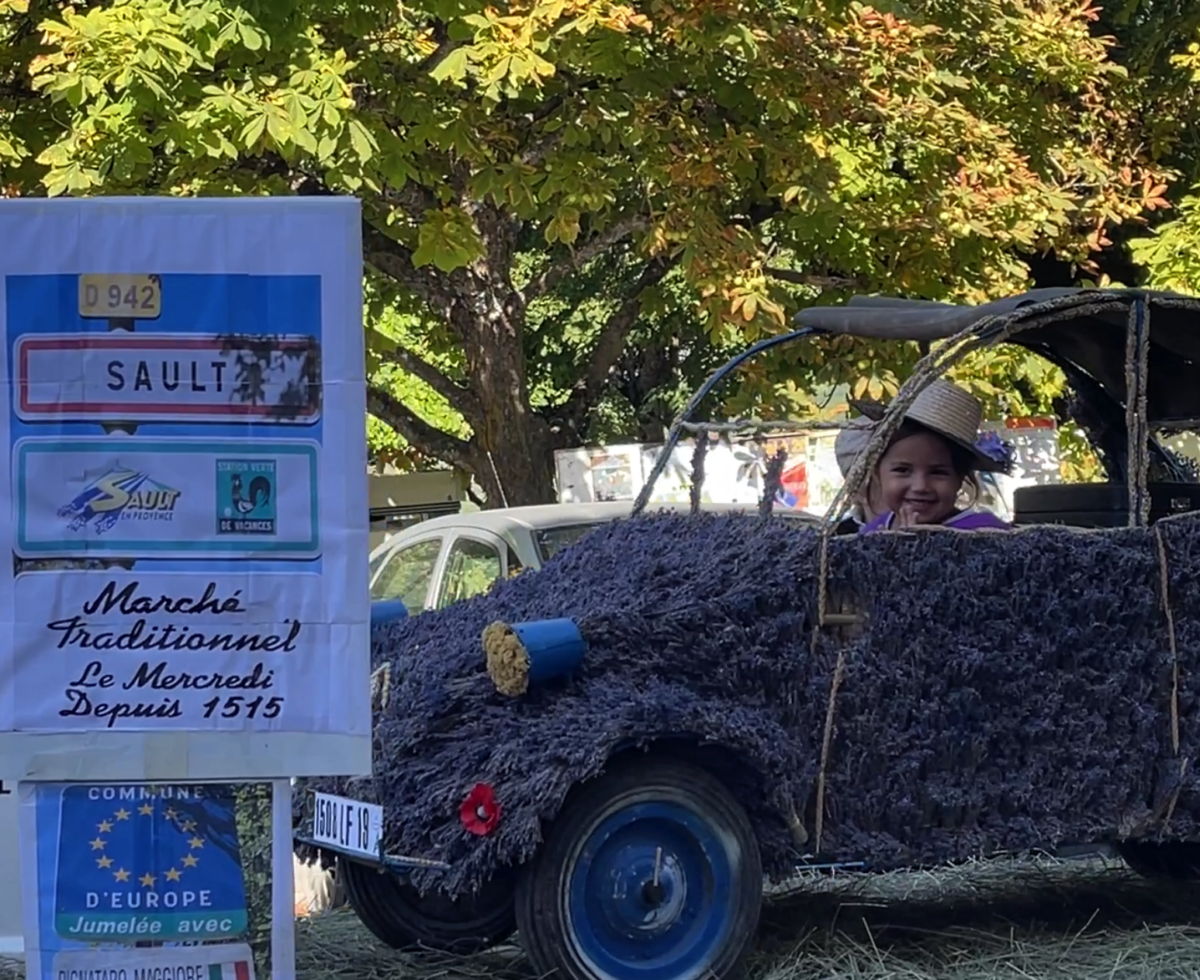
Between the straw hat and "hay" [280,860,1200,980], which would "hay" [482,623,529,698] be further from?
the straw hat

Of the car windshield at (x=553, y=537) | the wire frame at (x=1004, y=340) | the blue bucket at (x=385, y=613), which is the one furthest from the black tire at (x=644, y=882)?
the car windshield at (x=553, y=537)

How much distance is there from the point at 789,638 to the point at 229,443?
6.50ft

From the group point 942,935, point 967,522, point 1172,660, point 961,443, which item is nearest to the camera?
point 1172,660

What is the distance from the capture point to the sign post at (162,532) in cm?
380

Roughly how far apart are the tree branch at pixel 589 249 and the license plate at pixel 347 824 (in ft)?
23.0

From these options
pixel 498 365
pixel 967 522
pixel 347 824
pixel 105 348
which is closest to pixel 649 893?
pixel 347 824

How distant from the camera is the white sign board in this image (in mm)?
3803

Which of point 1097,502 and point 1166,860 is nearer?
point 1097,502

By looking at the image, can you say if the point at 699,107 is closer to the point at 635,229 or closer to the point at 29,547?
the point at 635,229

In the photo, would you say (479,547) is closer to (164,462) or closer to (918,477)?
(918,477)

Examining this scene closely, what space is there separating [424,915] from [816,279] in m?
7.41

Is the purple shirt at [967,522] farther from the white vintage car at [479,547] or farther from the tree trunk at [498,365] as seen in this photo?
the tree trunk at [498,365]

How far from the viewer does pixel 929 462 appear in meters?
6.16

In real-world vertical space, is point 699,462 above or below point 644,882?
above
